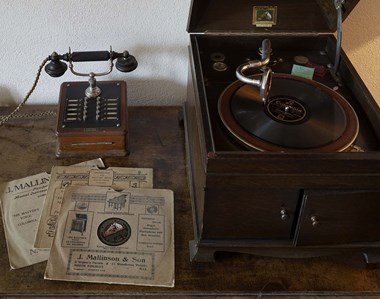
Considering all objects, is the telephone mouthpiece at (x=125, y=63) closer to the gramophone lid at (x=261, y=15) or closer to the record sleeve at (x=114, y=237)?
the gramophone lid at (x=261, y=15)

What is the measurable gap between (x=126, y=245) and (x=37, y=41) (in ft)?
2.31

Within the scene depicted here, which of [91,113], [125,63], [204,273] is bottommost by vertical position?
[204,273]

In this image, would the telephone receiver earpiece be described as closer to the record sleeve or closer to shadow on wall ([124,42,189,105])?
shadow on wall ([124,42,189,105])

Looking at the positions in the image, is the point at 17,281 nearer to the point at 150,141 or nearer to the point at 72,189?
the point at 72,189

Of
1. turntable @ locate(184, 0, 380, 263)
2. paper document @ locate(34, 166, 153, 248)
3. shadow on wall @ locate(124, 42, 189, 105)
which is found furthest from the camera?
shadow on wall @ locate(124, 42, 189, 105)

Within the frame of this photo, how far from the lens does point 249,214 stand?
94 centimetres

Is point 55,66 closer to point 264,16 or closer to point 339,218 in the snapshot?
point 264,16

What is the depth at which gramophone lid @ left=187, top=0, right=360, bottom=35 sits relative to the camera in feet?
4.04

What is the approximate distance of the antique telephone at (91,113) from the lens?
1.20m

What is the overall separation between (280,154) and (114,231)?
45cm

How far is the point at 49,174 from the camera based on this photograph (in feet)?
3.96

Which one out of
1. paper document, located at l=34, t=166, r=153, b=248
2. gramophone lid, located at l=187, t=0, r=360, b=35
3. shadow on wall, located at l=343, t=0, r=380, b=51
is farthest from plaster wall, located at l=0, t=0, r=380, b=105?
paper document, located at l=34, t=166, r=153, b=248

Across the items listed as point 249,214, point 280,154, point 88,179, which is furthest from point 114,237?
point 280,154

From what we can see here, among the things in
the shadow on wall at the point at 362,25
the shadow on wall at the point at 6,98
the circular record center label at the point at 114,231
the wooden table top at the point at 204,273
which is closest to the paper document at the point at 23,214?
the wooden table top at the point at 204,273
